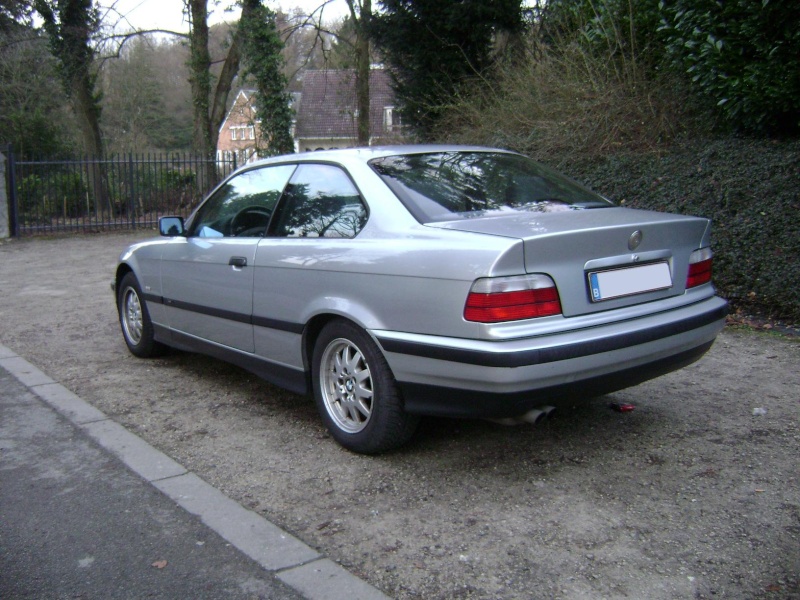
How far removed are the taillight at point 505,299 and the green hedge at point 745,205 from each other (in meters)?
4.40

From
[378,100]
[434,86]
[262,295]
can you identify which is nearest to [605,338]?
[262,295]

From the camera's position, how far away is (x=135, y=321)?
6477 millimetres

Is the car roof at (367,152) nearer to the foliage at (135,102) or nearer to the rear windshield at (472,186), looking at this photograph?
the rear windshield at (472,186)

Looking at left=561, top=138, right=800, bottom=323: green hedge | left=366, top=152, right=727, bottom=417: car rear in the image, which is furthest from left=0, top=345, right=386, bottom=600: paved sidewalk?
left=561, top=138, right=800, bottom=323: green hedge

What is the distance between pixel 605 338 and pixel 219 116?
24422 millimetres

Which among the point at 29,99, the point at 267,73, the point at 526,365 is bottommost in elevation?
the point at 526,365

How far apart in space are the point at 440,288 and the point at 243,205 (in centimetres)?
215

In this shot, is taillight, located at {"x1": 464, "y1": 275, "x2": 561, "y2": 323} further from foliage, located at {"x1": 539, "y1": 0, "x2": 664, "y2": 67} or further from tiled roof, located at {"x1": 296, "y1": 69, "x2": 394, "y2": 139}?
tiled roof, located at {"x1": 296, "y1": 69, "x2": 394, "y2": 139}

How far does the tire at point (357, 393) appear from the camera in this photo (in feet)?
12.8

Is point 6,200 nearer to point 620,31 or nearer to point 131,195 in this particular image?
point 131,195

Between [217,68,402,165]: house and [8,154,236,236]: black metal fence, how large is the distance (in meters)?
1.30

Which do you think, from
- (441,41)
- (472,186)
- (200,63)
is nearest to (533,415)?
(472,186)

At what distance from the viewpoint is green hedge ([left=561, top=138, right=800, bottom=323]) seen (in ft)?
22.9

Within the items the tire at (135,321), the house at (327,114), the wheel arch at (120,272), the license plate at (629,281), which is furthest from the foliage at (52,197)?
the license plate at (629,281)
